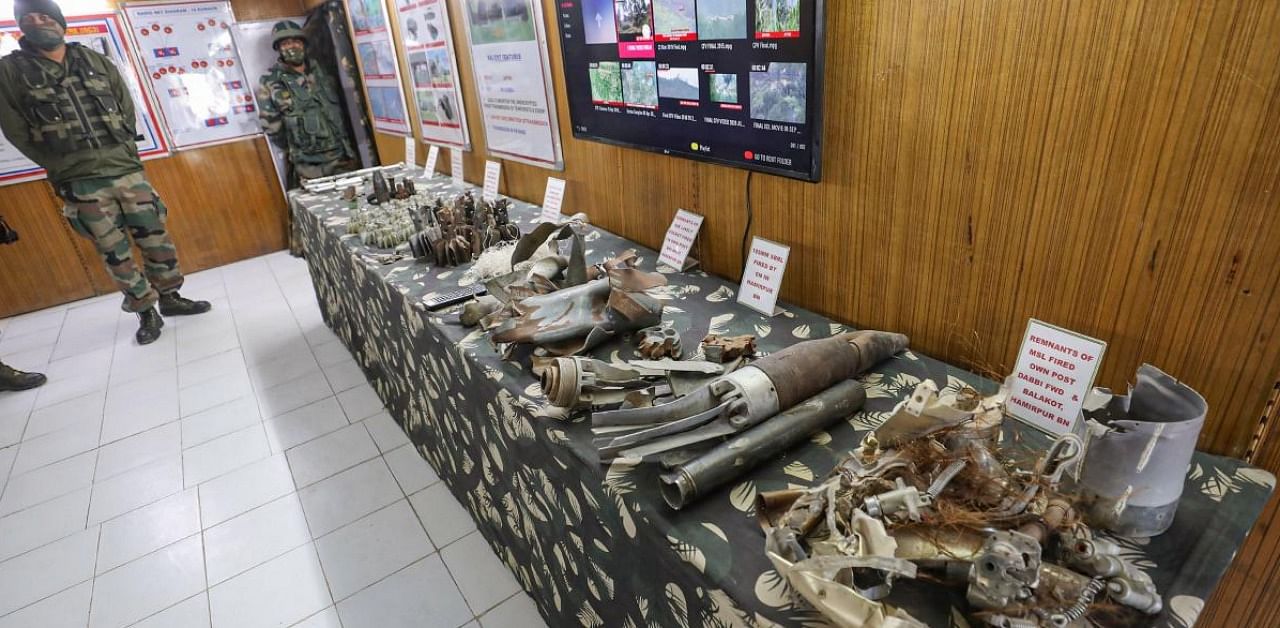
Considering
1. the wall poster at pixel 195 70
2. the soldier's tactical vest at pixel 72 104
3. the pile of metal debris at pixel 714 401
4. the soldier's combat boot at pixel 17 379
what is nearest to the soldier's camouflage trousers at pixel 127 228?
the soldier's tactical vest at pixel 72 104

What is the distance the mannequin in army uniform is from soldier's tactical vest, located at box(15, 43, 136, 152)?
1109 millimetres

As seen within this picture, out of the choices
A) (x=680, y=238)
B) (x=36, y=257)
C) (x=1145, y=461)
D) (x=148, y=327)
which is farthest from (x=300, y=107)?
(x=1145, y=461)

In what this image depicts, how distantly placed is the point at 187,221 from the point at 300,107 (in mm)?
1309

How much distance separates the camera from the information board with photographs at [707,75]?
1.24 meters

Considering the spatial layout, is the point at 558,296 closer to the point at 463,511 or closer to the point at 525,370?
the point at 525,370

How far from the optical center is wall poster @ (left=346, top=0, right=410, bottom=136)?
3439mm

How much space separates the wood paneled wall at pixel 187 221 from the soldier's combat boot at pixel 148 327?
1159mm

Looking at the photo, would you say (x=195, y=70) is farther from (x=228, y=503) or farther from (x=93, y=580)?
(x=93, y=580)

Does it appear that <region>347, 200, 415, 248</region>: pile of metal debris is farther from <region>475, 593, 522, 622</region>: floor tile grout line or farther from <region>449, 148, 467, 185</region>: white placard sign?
<region>475, 593, 522, 622</region>: floor tile grout line

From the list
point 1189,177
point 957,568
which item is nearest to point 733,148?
point 1189,177

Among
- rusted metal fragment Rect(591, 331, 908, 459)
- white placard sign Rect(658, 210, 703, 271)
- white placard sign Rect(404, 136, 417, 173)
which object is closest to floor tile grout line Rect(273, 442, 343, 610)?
rusted metal fragment Rect(591, 331, 908, 459)

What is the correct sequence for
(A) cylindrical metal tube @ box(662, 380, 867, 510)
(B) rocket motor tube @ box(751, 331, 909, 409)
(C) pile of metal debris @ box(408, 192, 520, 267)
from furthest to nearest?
(C) pile of metal debris @ box(408, 192, 520, 267) → (B) rocket motor tube @ box(751, 331, 909, 409) → (A) cylindrical metal tube @ box(662, 380, 867, 510)

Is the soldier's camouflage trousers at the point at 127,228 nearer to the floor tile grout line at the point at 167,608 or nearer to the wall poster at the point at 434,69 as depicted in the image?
the wall poster at the point at 434,69

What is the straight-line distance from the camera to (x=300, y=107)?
4520mm
